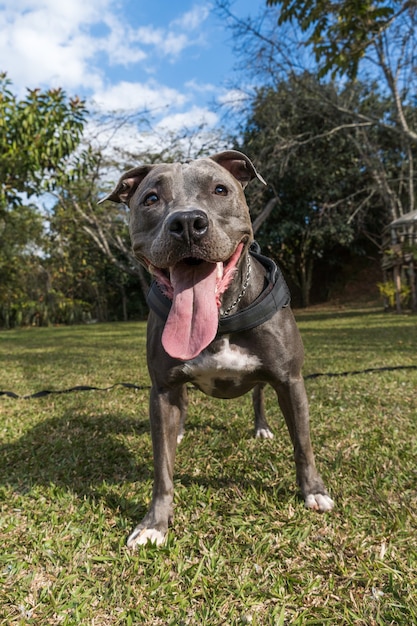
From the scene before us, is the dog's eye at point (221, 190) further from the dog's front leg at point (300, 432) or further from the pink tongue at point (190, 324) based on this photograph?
the dog's front leg at point (300, 432)

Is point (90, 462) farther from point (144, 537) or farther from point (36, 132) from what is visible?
point (36, 132)

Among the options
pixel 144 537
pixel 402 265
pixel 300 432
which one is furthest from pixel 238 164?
pixel 402 265

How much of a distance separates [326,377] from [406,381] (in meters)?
0.84

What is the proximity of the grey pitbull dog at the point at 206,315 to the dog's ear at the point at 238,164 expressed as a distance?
12mm

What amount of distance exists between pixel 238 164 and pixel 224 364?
1.17 m

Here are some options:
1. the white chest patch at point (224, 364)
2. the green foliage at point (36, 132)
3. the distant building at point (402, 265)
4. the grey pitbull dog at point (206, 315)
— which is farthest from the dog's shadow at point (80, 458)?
the distant building at point (402, 265)

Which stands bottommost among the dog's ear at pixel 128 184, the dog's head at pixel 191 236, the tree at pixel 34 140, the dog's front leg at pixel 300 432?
the dog's front leg at pixel 300 432

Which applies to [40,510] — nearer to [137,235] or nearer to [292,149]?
[137,235]

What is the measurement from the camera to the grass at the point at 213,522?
1.55 m

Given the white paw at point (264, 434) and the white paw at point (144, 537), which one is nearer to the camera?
the white paw at point (144, 537)

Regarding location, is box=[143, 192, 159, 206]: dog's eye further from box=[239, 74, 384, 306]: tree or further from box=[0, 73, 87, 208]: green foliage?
box=[239, 74, 384, 306]: tree

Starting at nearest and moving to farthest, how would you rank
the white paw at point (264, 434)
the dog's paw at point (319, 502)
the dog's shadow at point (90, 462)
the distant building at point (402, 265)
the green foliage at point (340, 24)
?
the dog's paw at point (319, 502), the dog's shadow at point (90, 462), the white paw at point (264, 434), the green foliage at point (340, 24), the distant building at point (402, 265)

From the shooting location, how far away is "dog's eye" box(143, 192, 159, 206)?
7.47ft

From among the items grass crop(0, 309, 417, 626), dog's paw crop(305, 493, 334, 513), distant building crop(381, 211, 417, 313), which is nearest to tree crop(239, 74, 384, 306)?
distant building crop(381, 211, 417, 313)
